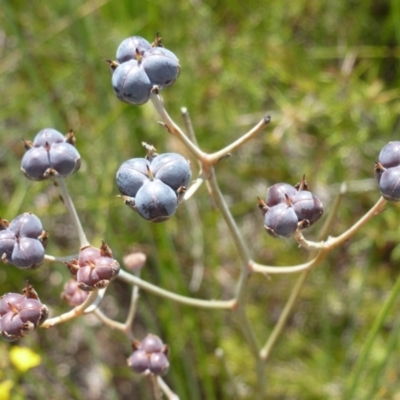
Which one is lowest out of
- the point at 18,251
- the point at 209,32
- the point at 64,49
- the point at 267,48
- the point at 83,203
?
the point at 18,251

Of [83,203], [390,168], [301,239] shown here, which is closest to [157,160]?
[301,239]

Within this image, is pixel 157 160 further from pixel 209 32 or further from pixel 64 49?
pixel 64 49

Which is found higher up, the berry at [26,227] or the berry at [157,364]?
the berry at [26,227]

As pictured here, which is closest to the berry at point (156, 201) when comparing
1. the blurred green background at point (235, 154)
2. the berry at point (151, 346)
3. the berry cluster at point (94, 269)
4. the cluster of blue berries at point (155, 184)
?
the cluster of blue berries at point (155, 184)

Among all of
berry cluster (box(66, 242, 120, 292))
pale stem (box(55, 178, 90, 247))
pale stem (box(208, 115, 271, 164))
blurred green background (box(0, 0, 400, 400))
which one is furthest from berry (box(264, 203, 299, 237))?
blurred green background (box(0, 0, 400, 400))

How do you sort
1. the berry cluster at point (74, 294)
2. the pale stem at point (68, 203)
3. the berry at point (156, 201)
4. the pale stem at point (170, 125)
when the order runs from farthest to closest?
the berry cluster at point (74, 294) < the pale stem at point (68, 203) < the pale stem at point (170, 125) < the berry at point (156, 201)

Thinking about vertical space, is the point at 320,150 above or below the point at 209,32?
below

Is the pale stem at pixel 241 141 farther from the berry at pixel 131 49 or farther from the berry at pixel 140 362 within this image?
the berry at pixel 140 362

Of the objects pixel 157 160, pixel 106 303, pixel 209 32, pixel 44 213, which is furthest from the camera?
pixel 106 303

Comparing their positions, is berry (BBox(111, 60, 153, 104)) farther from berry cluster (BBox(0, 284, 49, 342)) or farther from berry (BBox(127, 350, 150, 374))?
berry (BBox(127, 350, 150, 374))
